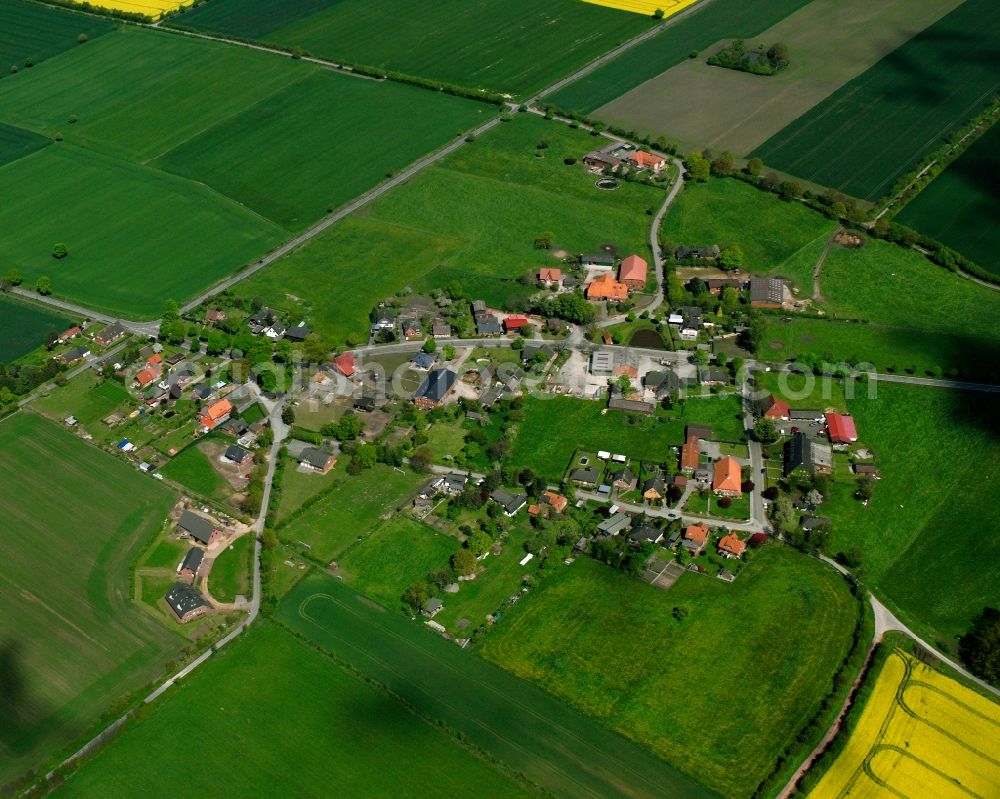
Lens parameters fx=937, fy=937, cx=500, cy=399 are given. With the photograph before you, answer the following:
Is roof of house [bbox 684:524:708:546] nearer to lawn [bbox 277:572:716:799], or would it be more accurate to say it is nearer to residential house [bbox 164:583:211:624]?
lawn [bbox 277:572:716:799]

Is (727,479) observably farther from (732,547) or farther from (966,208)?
(966,208)

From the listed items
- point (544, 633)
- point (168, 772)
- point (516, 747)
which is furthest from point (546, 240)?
point (168, 772)

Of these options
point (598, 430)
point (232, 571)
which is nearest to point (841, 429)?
point (598, 430)

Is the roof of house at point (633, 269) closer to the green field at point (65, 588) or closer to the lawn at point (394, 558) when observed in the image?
the lawn at point (394, 558)

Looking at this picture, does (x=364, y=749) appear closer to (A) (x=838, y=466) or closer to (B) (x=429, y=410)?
(B) (x=429, y=410)

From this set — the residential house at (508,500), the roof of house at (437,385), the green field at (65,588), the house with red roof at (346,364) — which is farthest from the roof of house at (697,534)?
the green field at (65,588)

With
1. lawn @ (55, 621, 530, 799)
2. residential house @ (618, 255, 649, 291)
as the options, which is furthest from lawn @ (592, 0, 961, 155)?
lawn @ (55, 621, 530, 799)

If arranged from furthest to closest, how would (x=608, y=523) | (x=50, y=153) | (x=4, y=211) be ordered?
(x=50, y=153), (x=4, y=211), (x=608, y=523)

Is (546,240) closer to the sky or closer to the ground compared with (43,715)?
closer to the sky
